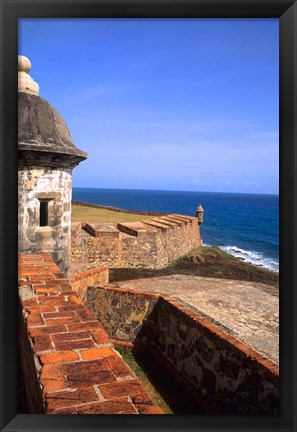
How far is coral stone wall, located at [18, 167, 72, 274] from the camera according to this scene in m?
5.18

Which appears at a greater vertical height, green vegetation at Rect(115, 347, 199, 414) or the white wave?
green vegetation at Rect(115, 347, 199, 414)

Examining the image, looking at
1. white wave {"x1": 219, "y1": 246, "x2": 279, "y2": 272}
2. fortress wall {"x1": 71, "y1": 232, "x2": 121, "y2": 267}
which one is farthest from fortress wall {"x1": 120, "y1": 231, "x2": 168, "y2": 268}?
white wave {"x1": 219, "y1": 246, "x2": 279, "y2": 272}

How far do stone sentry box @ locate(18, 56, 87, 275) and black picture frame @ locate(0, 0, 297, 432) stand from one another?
118 inches

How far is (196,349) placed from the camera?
613cm

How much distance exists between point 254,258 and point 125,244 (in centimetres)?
1905

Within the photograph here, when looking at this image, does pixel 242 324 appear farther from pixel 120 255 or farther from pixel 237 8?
pixel 120 255

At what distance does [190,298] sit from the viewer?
7480 millimetres

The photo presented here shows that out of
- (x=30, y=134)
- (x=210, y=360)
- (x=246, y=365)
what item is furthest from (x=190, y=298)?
(x=30, y=134)

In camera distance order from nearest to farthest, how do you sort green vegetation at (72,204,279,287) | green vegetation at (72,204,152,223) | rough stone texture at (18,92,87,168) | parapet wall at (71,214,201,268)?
rough stone texture at (18,92,87,168)
parapet wall at (71,214,201,268)
green vegetation at (72,204,279,287)
green vegetation at (72,204,152,223)

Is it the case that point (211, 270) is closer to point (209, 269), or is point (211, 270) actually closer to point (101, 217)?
point (209, 269)

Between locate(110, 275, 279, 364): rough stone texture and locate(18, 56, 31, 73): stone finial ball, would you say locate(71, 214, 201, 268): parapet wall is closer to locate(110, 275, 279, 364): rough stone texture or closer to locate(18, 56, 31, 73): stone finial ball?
locate(110, 275, 279, 364): rough stone texture

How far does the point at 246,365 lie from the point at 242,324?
3.80ft
